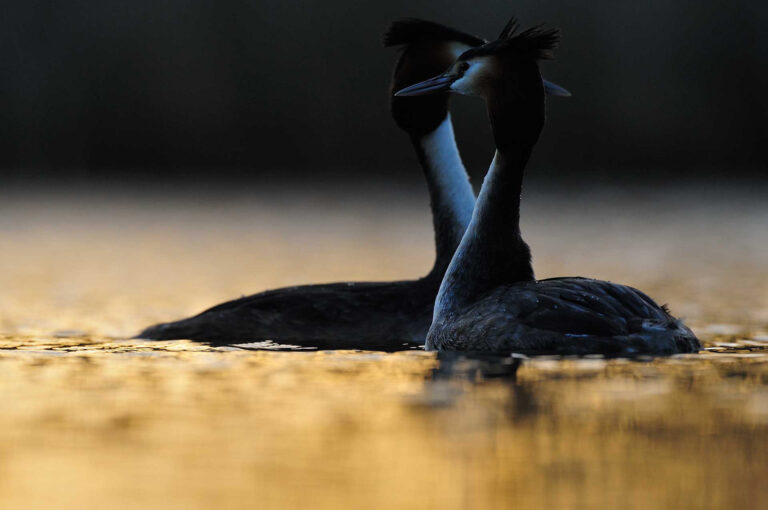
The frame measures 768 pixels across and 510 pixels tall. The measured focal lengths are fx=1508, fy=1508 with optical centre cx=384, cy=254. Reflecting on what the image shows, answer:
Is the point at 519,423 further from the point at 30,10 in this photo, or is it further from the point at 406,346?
the point at 30,10

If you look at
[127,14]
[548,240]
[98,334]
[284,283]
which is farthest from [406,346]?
[127,14]

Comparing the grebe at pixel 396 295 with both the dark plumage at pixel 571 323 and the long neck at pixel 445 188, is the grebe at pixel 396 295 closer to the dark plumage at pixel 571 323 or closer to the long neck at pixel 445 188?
the long neck at pixel 445 188

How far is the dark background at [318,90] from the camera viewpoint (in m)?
35.4

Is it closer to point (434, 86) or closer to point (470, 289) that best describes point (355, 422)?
point (470, 289)

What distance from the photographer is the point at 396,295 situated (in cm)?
1054

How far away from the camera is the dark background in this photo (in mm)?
35375

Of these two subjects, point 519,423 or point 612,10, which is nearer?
point 519,423

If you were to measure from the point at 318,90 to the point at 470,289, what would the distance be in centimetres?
2821

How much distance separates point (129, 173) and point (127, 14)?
185 inches

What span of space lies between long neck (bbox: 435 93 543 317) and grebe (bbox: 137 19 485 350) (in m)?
0.69

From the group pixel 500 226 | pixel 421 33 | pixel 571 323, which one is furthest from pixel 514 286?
pixel 421 33

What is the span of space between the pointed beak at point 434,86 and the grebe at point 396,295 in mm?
1207

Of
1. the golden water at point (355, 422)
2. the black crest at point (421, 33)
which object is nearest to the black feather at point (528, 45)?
the black crest at point (421, 33)

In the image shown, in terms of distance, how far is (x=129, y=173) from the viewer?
37375 millimetres
